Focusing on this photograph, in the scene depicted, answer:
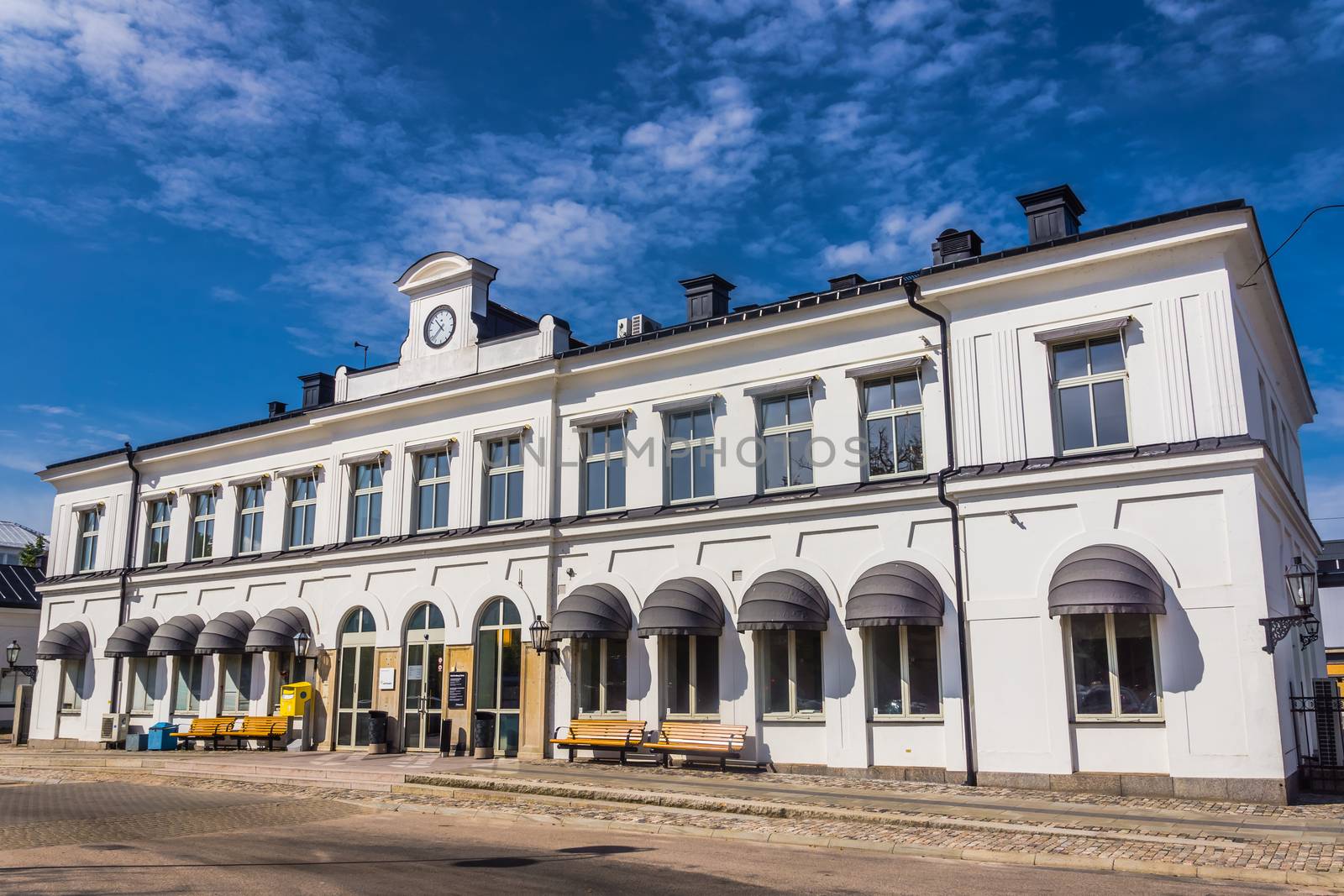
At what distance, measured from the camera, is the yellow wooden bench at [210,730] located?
2752cm

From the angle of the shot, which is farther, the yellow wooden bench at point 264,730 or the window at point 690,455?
the yellow wooden bench at point 264,730

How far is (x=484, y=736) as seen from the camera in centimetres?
2317

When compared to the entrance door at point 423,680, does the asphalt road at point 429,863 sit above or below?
below

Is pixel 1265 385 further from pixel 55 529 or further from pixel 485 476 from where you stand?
pixel 55 529

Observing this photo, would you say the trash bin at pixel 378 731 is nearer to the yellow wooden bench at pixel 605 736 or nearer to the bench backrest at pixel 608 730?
the yellow wooden bench at pixel 605 736

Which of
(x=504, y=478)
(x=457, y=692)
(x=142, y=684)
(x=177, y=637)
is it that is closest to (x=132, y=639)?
(x=142, y=684)

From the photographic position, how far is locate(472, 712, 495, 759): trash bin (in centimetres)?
2314

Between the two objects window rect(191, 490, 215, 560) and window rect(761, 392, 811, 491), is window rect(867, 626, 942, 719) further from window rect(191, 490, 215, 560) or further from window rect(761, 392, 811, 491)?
window rect(191, 490, 215, 560)

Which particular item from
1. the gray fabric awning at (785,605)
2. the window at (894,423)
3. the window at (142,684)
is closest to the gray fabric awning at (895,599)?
the gray fabric awning at (785,605)

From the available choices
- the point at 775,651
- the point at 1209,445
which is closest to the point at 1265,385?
the point at 1209,445

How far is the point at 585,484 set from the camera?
23969 mm

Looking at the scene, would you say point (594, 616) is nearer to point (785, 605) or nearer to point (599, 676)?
point (599, 676)

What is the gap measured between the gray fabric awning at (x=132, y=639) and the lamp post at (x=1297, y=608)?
91.4 ft

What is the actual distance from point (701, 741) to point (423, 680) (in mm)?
7939
